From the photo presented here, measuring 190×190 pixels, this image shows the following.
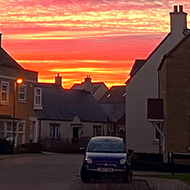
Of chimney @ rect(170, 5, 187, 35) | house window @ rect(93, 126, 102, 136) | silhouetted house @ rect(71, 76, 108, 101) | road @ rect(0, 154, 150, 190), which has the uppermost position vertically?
silhouetted house @ rect(71, 76, 108, 101)

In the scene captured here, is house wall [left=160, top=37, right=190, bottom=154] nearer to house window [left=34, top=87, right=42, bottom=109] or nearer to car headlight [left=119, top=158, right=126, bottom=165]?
car headlight [left=119, top=158, right=126, bottom=165]

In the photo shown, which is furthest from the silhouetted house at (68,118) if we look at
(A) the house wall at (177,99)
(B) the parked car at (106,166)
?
(B) the parked car at (106,166)

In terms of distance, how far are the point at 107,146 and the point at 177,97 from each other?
1030 cm

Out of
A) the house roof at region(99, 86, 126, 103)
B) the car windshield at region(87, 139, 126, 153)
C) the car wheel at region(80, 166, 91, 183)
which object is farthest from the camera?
the house roof at region(99, 86, 126, 103)

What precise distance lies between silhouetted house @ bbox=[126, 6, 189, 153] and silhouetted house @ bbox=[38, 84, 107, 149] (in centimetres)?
1357

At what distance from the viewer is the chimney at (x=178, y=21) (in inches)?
1576

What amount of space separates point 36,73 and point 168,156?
991 inches

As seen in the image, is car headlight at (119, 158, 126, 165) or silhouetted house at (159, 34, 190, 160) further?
silhouetted house at (159, 34, 190, 160)

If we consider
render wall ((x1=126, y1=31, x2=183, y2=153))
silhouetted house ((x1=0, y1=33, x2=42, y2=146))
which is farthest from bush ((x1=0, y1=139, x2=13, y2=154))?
render wall ((x1=126, y1=31, x2=183, y2=153))

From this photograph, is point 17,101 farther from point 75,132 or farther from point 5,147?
point 75,132

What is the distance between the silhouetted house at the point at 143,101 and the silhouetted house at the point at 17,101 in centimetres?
925

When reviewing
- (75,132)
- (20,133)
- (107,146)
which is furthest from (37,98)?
(107,146)

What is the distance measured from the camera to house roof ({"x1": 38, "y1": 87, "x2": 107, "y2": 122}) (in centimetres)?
6894

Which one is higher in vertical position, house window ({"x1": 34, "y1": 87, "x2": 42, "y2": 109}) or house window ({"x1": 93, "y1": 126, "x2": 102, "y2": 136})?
house window ({"x1": 34, "y1": 87, "x2": 42, "y2": 109})
